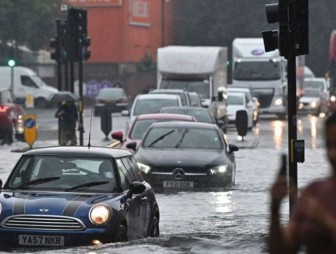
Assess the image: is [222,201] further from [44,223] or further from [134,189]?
[44,223]

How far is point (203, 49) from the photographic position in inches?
2060

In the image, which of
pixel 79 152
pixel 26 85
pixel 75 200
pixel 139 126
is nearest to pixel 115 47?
pixel 26 85

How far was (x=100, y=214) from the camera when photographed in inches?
527

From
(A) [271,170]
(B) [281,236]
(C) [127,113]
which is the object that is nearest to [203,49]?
(C) [127,113]

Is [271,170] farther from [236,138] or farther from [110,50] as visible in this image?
[110,50]

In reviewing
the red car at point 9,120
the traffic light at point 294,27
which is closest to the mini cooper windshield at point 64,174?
the traffic light at point 294,27

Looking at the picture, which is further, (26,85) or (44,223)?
(26,85)

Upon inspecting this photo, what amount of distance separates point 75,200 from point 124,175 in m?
1.21

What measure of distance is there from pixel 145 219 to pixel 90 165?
2.88 ft

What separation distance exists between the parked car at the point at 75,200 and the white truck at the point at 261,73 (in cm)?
4718

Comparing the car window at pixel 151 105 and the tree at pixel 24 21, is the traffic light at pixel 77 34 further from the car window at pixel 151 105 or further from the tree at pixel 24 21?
the tree at pixel 24 21

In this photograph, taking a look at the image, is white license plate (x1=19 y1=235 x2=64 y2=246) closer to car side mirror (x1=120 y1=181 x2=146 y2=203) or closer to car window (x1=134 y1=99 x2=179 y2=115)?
car side mirror (x1=120 y1=181 x2=146 y2=203)

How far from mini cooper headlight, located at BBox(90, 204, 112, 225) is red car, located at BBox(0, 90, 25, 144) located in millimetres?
26956

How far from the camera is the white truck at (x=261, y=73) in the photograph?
2452 inches
